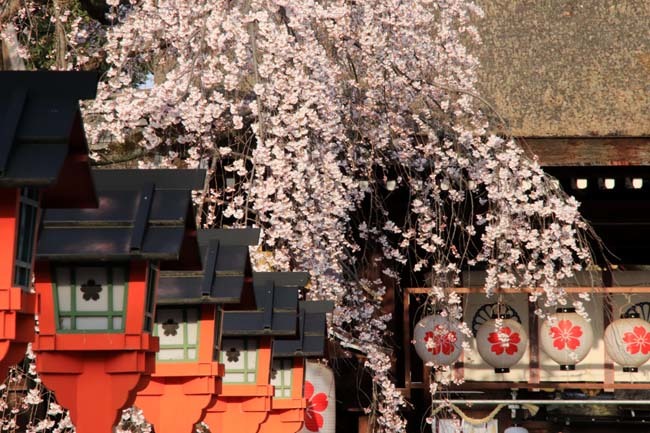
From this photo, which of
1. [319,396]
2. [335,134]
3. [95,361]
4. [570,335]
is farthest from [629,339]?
[95,361]

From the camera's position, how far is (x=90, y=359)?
21.1ft

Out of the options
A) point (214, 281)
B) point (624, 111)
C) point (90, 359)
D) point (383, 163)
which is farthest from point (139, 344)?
point (624, 111)

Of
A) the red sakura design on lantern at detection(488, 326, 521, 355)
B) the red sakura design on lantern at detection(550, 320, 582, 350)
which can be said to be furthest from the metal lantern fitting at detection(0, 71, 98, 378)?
the red sakura design on lantern at detection(550, 320, 582, 350)

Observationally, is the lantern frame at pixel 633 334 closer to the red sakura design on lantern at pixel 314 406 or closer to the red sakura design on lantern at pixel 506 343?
the red sakura design on lantern at pixel 506 343

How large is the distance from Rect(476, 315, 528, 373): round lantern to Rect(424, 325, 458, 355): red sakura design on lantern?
774 millimetres

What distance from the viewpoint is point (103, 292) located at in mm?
6410

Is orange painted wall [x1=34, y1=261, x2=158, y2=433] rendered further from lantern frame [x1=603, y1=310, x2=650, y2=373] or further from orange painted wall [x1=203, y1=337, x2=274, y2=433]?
lantern frame [x1=603, y1=310, x2=650, y2=373]

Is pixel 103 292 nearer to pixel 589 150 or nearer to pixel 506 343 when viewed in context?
pixel 589 150

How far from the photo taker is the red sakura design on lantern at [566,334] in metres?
16.3

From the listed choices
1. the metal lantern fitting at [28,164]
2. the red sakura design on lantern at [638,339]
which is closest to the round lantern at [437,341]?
the red sakura design on lantern at [638,339]

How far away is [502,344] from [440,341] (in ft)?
3.35

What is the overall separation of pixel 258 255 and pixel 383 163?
2804 mm

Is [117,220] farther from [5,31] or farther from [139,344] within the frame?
[5,31]

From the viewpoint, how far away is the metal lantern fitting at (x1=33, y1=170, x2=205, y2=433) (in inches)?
249
